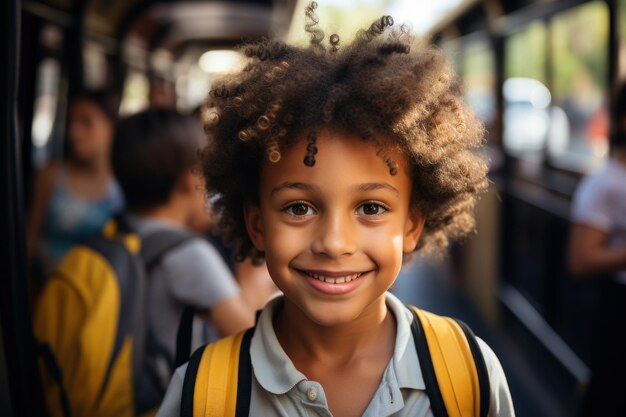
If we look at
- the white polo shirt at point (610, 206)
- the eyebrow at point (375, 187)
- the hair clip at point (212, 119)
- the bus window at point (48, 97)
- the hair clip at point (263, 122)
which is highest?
the bus window at point (48, 97)

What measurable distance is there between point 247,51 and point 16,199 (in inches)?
20.8

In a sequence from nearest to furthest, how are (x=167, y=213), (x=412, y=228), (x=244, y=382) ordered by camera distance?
(x=244, y=382)
(x=412, y=228)
(x=167, y=213)

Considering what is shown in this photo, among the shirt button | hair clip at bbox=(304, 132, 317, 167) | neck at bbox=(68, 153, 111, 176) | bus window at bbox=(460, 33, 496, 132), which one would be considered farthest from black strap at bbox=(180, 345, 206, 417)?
bus window at bbox=(460, 33, 496, 132)

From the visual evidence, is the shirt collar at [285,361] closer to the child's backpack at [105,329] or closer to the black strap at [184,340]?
the black strap at [184,340]

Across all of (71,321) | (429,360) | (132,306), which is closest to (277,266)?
(429,360)

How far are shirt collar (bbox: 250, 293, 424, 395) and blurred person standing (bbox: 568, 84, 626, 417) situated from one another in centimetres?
171

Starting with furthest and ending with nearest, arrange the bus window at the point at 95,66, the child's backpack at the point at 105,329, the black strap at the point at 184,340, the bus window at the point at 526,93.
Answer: the bus window at the point at 95,66 < the bus window at the point at 526,93 < the child's backpack at the point at 105,329 < the black strap at the point at 184,340

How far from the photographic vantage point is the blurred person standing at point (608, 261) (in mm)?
2713

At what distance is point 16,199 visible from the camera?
1.29m

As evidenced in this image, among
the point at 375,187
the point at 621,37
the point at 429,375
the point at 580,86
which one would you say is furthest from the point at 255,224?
the point at 580,86

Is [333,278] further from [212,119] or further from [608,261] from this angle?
[608,261]

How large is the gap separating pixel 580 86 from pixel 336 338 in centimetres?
345

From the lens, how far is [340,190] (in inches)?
45.8

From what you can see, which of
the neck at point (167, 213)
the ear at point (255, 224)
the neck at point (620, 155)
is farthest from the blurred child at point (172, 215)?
the neck at point (620, 155)
